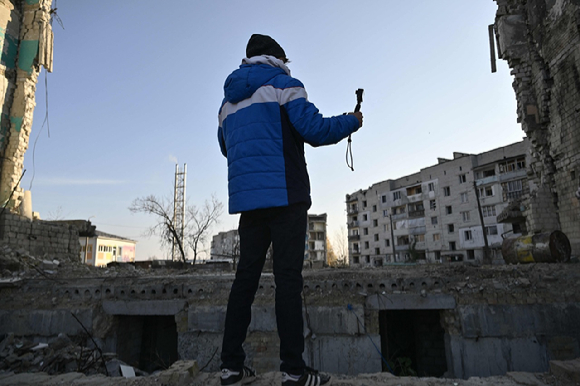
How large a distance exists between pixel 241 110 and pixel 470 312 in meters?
4.95

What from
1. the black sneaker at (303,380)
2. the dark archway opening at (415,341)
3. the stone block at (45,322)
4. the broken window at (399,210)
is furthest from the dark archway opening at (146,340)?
the broken window at (399,210)

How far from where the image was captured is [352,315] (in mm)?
5293

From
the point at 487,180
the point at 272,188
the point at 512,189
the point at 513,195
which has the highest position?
the point at 487,180

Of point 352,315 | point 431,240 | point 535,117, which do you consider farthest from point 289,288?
point 431,240

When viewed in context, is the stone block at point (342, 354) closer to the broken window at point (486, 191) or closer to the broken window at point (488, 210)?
the broken window at point (488, 210)

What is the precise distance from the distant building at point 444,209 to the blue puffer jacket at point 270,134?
94.0 feet

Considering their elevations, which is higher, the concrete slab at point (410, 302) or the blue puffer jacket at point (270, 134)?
the blue puffer jacket at point (270, 134)

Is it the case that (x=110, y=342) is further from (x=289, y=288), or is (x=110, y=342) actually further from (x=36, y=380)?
(x=289, y=288)

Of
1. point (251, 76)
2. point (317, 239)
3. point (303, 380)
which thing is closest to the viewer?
point (303, 380)

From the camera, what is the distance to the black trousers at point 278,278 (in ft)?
6.34

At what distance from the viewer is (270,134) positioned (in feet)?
6.92

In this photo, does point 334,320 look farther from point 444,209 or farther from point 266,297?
point 444,209

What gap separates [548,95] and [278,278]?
39.9 ft

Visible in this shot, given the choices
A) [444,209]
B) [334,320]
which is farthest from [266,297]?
[444,209]
